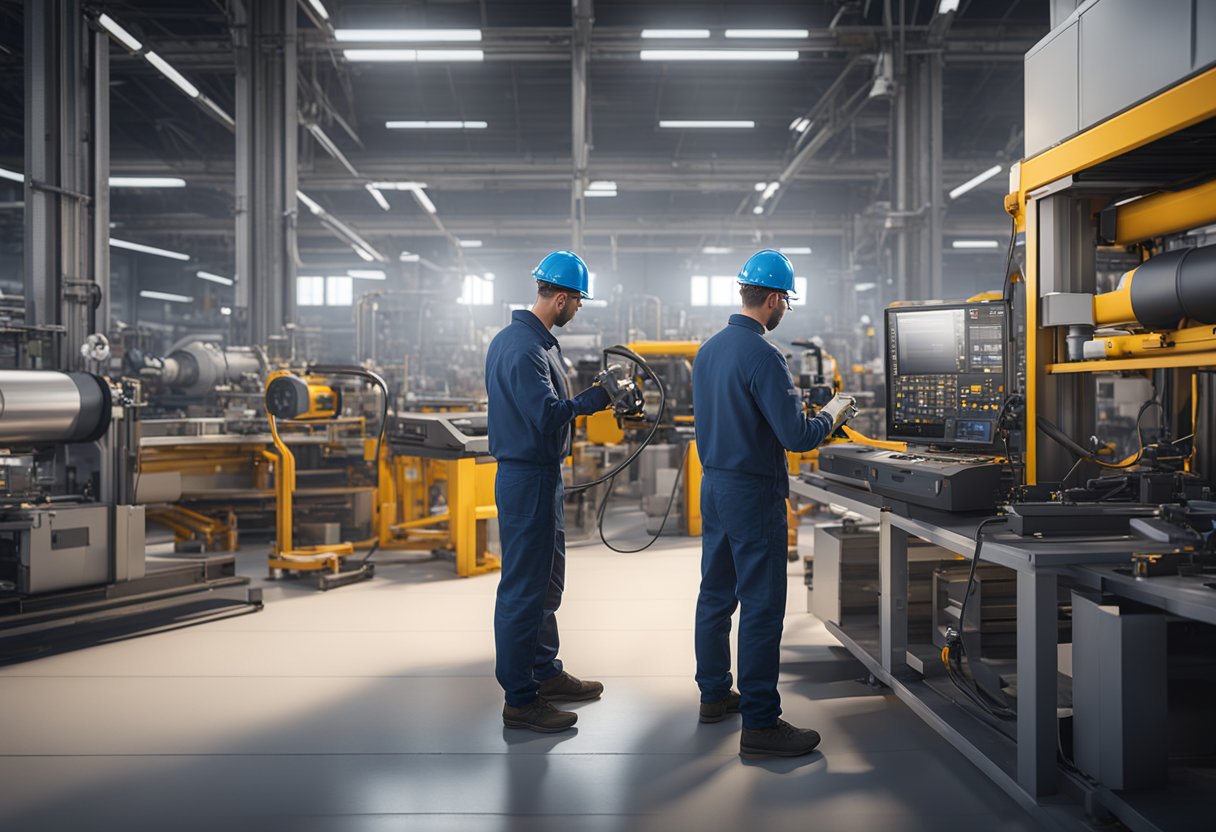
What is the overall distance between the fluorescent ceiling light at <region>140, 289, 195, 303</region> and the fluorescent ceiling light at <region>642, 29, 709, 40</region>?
1537 cm

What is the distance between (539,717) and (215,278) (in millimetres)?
20803

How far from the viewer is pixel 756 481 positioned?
8.79 feet

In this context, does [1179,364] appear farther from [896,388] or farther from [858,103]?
[858,103]

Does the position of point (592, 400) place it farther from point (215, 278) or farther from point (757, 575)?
point (215, 278)

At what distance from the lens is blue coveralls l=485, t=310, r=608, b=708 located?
112 inches

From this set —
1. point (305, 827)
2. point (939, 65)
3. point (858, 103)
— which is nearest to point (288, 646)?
point (305, 827)

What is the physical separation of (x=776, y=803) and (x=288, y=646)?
2646mm

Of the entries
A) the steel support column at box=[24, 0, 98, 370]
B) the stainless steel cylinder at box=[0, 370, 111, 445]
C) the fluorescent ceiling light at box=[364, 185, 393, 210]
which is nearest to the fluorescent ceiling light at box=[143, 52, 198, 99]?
the steel support column at box=[24, 0, 98, 370]

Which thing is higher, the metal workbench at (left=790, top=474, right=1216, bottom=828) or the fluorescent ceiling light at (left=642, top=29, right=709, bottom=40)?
the fluorescent ceiling light at (left=642, top=29, right=709, bottom=40)

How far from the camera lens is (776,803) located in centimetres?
236

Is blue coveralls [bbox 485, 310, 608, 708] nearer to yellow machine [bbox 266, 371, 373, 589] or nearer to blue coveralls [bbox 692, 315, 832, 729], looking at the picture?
blue coveralls [bbox 692, 315, 832, 729]

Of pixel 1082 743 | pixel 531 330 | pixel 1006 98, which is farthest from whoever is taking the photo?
pixel 1006 98

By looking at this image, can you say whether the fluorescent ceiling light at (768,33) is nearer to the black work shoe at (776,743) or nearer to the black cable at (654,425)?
the black cable at (654,425)

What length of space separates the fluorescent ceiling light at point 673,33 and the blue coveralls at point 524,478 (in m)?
7.03
